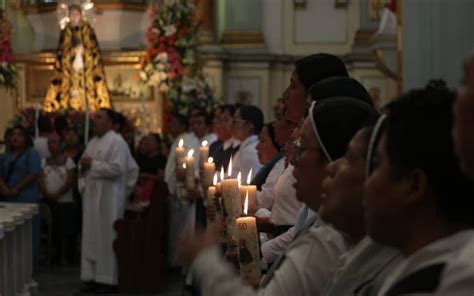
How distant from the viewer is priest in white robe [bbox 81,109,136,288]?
1069 centimetres

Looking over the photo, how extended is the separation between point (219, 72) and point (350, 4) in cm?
229

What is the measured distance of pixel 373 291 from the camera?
7.97ft

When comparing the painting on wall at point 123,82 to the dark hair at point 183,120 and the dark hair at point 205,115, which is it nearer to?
the dark hair at point 183,120

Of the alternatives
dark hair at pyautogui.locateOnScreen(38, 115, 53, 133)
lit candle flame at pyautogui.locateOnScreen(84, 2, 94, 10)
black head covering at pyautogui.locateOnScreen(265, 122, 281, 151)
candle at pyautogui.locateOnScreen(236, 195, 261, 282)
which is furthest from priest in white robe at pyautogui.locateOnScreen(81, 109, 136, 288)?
candle at pyautogui.locateOnScreen(236, 195, 261, 282)

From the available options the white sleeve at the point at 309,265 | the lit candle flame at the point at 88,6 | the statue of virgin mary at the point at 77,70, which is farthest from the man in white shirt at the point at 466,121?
the lit candle flame at the point at 88,6

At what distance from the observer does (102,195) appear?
10.9m

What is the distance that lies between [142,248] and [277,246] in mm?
6692

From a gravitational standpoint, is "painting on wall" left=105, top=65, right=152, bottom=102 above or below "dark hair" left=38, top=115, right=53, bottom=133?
above

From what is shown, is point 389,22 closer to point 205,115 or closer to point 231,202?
point 205,115

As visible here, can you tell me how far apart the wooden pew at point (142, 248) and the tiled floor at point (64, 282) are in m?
0.22

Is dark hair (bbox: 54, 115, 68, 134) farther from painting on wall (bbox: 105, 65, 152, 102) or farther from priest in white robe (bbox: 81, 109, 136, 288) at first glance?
painting on wall (bbox: 105, 65, 152, 102)

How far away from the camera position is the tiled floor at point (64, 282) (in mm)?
10391

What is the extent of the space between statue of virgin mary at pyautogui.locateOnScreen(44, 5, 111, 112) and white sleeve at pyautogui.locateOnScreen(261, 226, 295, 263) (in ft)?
35.4

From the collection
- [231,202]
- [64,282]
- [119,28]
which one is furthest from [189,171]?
[119,28]
